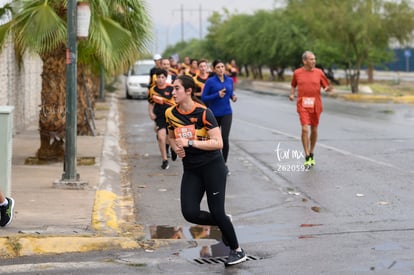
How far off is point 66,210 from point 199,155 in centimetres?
304

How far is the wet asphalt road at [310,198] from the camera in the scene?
8016mm

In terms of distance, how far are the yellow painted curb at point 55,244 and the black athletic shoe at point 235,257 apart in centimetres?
118

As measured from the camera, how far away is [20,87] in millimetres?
21844

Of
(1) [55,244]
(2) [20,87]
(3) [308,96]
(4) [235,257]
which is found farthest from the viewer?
(2) [20,87]

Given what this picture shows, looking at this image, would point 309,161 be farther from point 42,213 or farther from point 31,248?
point 31,248

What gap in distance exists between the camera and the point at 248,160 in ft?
52.3

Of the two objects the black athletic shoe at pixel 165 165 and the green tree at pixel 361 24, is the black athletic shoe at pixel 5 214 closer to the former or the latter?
the black athletic shoe at pixel 165 165

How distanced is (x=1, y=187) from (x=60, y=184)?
248 cm

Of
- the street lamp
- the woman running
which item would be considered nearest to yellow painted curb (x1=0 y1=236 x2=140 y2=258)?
the woman running

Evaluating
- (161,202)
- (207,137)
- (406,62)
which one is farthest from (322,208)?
(406,62)

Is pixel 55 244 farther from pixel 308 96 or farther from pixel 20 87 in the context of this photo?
pixel 20 87

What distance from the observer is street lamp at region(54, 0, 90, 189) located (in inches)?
470

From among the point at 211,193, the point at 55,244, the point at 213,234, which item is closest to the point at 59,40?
the point at 213,234

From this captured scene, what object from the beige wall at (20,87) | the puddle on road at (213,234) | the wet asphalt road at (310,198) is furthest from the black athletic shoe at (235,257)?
the beige wall at (20,87)
